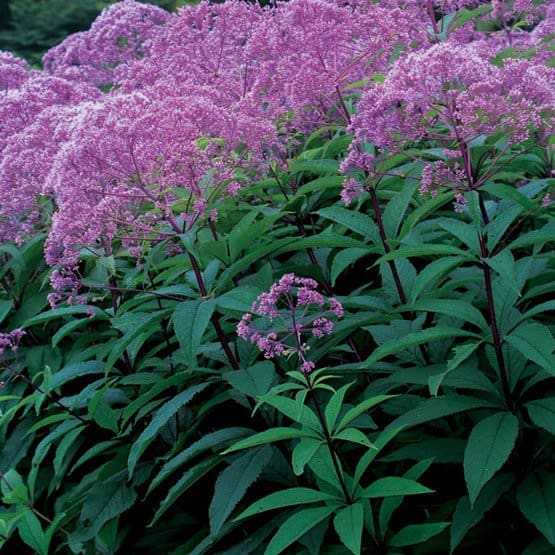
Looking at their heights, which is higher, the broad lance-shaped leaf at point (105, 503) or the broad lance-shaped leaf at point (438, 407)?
the broad lance-shaped leaf at point (438, 407)

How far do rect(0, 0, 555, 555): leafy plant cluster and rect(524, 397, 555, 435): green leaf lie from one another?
0.7 inches

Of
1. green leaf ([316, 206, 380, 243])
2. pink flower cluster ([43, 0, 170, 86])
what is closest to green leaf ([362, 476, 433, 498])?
green leaf ([316, 206, 380, 243])

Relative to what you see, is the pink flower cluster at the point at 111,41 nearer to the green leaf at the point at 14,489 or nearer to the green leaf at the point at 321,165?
the green leaf at the point at 321,165

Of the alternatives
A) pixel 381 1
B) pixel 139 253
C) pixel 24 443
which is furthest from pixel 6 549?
pixel 381 1

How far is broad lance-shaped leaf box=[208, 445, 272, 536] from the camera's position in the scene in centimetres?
289

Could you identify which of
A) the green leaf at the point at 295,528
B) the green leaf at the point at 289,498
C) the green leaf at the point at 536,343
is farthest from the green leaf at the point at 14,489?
the green leaf at the point at 536,343

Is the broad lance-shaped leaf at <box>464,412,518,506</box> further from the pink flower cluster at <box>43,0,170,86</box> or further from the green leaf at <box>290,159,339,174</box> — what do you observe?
the pink flower cluster at <box>43,0,170,86</box>

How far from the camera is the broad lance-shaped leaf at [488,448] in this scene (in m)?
2.49

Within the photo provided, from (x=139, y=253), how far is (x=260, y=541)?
4.84ft

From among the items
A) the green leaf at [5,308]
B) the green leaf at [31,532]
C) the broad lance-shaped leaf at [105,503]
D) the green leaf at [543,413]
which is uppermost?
the green leaf at [543,413]

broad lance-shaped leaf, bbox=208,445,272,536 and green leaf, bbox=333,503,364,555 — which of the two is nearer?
green leaf, bbox=333,503,364,555

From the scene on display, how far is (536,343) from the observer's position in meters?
2.58

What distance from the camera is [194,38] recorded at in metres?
5.57

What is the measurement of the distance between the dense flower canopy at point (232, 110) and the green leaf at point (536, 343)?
0.78 m
